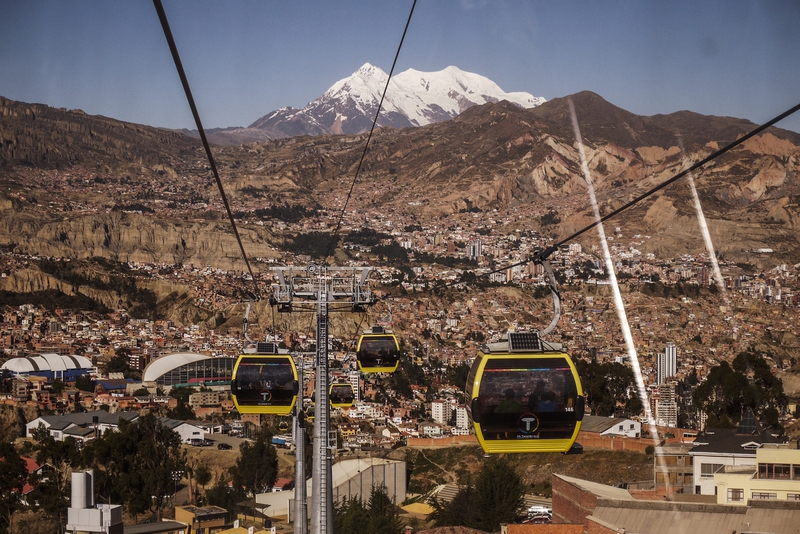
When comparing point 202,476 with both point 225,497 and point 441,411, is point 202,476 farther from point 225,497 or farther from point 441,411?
point 441,411

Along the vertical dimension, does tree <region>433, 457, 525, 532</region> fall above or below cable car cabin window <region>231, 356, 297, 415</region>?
below

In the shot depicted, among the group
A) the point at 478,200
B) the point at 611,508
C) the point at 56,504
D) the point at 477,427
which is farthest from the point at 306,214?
the point at 477,427

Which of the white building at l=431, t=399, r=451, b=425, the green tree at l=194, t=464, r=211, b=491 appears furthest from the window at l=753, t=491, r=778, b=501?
the white building at l=431, t=399, r=451, b=425

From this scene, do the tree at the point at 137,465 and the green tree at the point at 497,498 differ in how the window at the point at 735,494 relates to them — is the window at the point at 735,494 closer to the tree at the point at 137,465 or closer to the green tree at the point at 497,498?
the green tree at the point at 497,498

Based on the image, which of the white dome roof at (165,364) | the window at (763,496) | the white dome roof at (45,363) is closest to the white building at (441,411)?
the white dome roof at (165,364)

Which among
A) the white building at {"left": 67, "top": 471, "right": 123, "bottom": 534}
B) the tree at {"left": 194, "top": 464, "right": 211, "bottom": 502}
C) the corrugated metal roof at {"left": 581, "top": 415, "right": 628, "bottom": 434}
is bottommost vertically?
the tree at {"left": 194, "top": 464, "right": 211, "bottom": 502}

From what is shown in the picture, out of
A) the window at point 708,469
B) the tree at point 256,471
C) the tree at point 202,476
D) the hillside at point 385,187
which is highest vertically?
the hillside at point 385,187

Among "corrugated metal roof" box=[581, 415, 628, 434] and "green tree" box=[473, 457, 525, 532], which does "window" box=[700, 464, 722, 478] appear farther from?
"corrugated metal roof" box=[581, 415, 628, 434]
